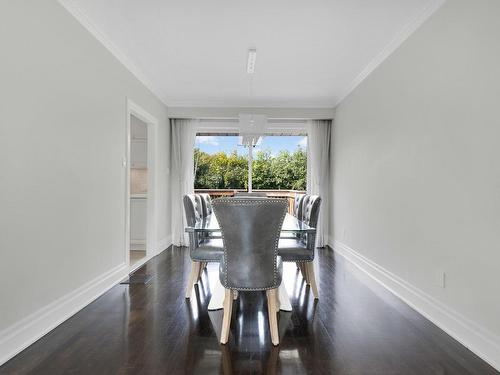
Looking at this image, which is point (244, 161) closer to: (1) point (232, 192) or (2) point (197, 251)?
(1) point (232, 192)

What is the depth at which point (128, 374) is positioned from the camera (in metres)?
1.73

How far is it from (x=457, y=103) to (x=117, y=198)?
3.31 m

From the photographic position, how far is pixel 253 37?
3168mm

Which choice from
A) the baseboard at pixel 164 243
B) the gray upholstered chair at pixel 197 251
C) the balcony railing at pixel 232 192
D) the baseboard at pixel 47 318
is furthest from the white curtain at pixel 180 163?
the gray upholstered chair at pixel 197 251

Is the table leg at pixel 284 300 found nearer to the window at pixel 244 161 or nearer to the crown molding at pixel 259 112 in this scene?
the window at pixel 244 161

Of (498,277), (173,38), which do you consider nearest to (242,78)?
(173,38)

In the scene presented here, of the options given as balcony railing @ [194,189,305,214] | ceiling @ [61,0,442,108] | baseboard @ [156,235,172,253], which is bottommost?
baseboard @ [156,235,172,253]

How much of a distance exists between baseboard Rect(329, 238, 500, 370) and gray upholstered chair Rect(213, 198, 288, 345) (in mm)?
1281

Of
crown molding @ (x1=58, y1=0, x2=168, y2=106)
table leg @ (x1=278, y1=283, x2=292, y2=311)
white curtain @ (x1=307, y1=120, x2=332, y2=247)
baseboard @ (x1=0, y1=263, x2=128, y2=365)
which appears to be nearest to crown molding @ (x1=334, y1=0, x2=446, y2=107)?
white curtain @ (x1=307, y1=120, x2=332, y2=247)

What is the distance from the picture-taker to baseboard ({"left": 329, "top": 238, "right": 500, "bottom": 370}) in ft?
Answer: 6.32

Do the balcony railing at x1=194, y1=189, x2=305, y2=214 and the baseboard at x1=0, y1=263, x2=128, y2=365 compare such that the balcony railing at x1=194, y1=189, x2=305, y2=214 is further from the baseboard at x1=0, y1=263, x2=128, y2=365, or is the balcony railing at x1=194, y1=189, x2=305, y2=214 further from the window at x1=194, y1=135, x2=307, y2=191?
the baseboard at x1=0, y1=263, x2=128, y2=365

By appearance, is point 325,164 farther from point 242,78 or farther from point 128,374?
point 128,374

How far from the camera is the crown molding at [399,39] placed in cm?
257

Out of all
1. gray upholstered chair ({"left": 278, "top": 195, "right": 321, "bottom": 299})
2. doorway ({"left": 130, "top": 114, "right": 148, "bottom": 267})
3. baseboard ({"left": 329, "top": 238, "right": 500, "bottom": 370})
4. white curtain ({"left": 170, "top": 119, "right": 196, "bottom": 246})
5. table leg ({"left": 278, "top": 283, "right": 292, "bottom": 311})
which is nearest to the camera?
baseboard ({"left": 329, "top": 238, "right": 500, "bottom": 370})
